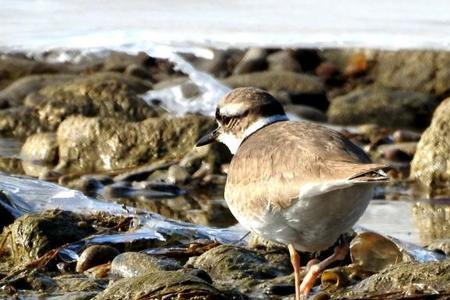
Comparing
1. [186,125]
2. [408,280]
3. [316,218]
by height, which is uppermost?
[316,218]

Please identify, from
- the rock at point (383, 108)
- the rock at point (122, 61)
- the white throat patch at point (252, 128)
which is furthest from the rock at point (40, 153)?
the white throat patch at point (252, 128)

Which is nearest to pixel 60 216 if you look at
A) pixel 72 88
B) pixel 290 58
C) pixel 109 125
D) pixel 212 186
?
pixel 212 186

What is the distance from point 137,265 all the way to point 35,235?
748mm

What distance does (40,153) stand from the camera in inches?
401

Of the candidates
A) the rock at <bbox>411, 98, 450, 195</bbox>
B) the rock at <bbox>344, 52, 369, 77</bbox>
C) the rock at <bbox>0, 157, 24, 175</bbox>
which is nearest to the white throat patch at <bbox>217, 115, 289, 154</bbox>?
the rock at <bbox>411, 98, 450, 195</bbox>

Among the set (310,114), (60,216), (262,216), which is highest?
(262,216)

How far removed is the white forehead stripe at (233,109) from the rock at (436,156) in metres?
3.55

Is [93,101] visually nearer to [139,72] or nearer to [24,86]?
[24,86]

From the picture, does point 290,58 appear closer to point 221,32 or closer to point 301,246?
point 221,32

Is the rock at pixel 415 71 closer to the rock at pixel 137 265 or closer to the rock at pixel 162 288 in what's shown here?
the rock at pixel 137 265

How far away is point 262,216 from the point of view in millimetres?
4898

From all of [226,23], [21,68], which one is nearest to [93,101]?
[226,23]

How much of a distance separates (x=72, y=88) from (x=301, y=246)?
7167 millimetres

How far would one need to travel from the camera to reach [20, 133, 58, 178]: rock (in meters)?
9.95
